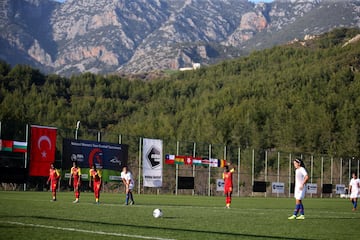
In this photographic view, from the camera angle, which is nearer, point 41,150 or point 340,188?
point 41,150

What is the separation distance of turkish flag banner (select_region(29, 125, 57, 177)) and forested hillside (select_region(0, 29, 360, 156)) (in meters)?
34.8

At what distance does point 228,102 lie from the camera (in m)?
102

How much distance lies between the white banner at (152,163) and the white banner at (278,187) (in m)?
15.0

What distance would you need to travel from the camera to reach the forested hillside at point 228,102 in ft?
267

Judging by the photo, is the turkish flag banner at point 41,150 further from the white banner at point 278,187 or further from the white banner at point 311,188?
the white banner at point 311,188

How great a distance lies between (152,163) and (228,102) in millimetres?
59671

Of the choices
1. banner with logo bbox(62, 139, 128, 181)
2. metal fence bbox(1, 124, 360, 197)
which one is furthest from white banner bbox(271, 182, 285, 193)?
banner with logo bbox(62, 139, 128, 181)

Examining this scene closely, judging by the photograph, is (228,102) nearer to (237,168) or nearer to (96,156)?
(237,168)

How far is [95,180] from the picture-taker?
86.2ft

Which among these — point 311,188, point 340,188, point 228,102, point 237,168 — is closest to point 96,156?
point 237,168

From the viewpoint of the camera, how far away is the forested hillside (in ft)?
267

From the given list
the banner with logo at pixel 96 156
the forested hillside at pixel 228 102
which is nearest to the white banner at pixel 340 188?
the forested hillside at pixel 228 102

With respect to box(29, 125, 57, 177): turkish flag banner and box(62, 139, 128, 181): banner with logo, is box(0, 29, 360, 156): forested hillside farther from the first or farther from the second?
box(29, 125, 57, 177): turkish flag banner

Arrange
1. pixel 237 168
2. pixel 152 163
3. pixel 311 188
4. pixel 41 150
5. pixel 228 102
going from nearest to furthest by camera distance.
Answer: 1. pixel 41 150
2. pixel 152 163
3. pixel 237 168
4. pixel 311 188
5. pixel 228 102
